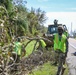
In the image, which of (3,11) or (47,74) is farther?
(47,74)

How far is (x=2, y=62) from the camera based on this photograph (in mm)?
9492

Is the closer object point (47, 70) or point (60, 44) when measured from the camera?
point (60, 44)

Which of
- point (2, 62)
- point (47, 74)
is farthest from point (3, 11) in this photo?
point (47, 74)

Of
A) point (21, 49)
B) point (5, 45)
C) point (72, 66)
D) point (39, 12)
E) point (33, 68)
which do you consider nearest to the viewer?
point (5, 45)

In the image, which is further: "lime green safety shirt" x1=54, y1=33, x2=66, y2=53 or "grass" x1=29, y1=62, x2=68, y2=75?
"grass" x1=29, y1=62, x2=68, y2=75

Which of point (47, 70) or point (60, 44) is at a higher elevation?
point (60, 44)

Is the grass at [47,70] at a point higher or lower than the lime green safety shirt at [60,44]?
lower

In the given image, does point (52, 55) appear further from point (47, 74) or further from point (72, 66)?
point (47, 74)

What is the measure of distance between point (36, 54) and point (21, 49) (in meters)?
1.65

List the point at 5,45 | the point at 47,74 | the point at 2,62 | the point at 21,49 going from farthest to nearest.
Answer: the point at 47,74 < the point at 21,49 < the point at 5,45 < the point at 2,62

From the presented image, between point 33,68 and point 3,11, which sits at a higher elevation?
point 3,11

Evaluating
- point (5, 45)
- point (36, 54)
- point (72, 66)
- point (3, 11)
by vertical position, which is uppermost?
point (3, 11)

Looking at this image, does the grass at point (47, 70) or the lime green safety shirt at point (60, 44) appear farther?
the grass at point (47, 70)

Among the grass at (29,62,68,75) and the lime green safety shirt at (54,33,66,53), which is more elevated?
the lime green safety shirt at (54,33,66,53)
